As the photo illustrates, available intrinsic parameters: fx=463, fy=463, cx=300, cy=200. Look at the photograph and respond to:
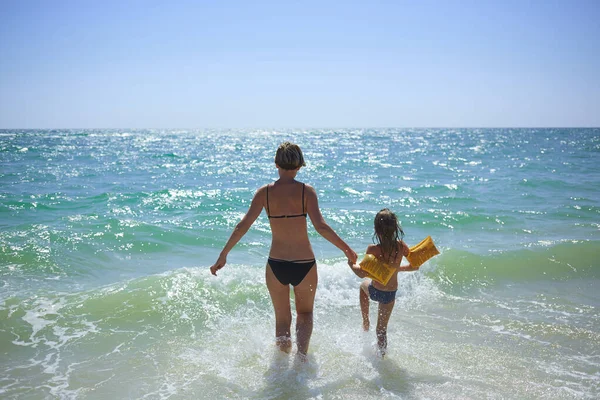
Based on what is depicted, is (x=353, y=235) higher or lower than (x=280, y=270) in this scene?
lower

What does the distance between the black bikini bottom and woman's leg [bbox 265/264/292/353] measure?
0.10m

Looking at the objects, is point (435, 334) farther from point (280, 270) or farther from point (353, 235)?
point (353, 235)

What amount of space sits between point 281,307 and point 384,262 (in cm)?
102

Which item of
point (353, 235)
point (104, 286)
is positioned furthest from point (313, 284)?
point (353, 235)

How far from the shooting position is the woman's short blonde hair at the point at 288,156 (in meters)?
3.77

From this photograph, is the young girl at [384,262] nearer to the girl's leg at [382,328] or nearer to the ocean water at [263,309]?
the girl's leg at [382,328]

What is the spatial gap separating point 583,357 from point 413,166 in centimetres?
Answer: 2110

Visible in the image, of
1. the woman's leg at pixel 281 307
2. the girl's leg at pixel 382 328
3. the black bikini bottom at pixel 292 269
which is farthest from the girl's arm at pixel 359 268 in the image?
the woman's leg at pixel 281 307

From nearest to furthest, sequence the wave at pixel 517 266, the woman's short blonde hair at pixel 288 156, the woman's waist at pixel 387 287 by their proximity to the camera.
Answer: the woman's short blonde hair at pixel 288 156 < the woman's waist at pixel 387 287 < the wave at pixel 517 266

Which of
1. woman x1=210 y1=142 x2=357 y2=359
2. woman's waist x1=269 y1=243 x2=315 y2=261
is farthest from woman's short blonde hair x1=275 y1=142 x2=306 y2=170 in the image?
woman's waist x1=269 y1=243 x2=315 y2=261

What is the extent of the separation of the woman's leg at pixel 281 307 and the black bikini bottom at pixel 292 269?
0.10m

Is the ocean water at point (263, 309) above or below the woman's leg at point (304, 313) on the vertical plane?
below

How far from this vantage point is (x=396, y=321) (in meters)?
5.50

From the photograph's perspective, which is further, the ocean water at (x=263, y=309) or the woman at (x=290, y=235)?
the ocean water at (x=263, y=309)
